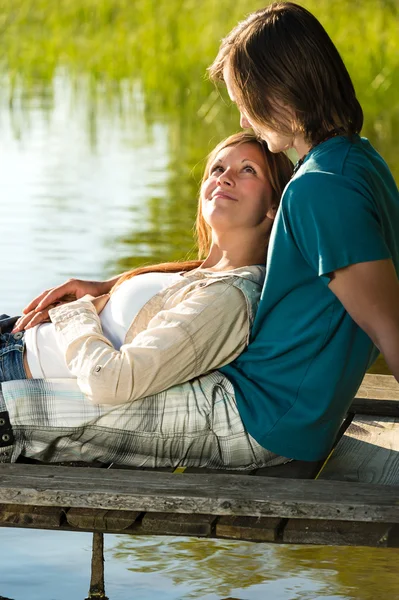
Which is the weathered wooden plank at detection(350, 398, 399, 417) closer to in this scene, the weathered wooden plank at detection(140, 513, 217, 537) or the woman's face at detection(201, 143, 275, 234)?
the woman's face at detection(201, 143, 275, 234)

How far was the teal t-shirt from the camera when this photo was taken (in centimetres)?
256

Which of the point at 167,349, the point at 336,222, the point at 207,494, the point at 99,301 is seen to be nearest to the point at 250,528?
the point at 207,494

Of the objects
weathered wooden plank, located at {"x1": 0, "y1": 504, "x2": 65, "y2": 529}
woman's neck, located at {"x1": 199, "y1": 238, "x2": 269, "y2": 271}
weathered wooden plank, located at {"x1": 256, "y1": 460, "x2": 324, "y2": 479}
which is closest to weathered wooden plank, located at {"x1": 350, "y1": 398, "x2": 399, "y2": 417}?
weathered wooden plank, located at {"x1": 256, "y1": 460, "x2": 324, "y2": 479}

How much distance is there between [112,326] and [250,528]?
0.64 meters

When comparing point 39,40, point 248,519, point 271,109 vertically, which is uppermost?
point 39,40

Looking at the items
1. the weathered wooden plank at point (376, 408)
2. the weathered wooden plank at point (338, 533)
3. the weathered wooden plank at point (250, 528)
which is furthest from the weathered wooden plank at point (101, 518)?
the weathered wooden plank at point (376, 408)

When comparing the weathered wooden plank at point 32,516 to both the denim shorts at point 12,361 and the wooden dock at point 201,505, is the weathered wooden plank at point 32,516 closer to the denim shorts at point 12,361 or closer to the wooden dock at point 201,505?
the wooden dock at point 201,505

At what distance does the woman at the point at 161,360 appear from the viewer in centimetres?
279

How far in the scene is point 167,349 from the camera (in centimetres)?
277

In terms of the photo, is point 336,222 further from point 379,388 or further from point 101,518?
point 379,388

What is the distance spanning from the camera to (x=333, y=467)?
10.1 feet

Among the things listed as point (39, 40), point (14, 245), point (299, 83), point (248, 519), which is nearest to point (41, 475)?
point (248, 519)

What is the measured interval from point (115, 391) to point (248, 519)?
0.39 meters

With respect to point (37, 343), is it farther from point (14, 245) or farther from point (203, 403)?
point (14, 245)
